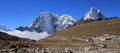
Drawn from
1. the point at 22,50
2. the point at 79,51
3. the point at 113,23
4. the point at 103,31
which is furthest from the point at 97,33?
the point at 22,50

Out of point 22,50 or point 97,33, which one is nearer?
point 22,50

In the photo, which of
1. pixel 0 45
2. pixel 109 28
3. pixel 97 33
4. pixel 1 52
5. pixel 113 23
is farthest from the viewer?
pixel 113 23

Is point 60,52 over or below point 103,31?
below

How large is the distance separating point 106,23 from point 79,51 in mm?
71234

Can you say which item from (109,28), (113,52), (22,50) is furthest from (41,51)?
(109,28)

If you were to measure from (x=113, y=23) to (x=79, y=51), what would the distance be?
68.9m

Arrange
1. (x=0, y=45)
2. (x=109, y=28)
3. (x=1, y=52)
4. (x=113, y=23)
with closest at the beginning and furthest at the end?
(x=1, y=52), (x=0, y=45), (x=109, y=28), (x=113, y=23)

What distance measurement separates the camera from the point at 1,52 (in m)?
50.0

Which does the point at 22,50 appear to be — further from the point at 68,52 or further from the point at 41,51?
the point at 68,52

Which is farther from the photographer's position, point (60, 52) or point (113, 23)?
point (113, 23)

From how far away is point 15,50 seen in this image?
5288 cm

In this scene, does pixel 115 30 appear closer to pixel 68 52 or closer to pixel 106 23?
pixel 106 23

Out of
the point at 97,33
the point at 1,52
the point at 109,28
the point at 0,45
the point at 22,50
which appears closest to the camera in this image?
the point at 1,52

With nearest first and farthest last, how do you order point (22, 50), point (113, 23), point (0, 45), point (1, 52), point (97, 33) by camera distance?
point (1, 52)
point (22, 50)
point (0, 45)
point (97, 33)
point (113, 23)
